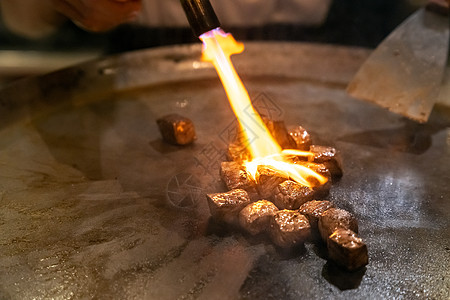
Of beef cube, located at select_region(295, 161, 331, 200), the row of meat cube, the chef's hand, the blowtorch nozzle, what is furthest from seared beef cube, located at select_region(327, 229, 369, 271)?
the chef's hand

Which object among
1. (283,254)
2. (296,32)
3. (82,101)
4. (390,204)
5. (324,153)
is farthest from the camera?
(296,32)

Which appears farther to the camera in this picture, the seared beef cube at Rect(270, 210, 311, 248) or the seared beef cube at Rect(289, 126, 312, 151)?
the seared beef cube at Rect(289, 126, 312, 151)

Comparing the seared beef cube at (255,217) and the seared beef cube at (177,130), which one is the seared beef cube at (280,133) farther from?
the seared beef cube at (255,217)

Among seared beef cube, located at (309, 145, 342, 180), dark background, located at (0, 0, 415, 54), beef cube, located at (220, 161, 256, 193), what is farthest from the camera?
dark background, located at (0, 0, 415, 54)

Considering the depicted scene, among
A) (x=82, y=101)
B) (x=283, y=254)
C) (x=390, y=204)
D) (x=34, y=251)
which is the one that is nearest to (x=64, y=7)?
(x=82, y=101)

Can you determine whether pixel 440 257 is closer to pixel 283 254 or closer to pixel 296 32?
pixel 283 254

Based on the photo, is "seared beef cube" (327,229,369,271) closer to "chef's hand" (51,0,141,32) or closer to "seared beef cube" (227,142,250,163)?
"seared beef cube" (227,142,250,163)
